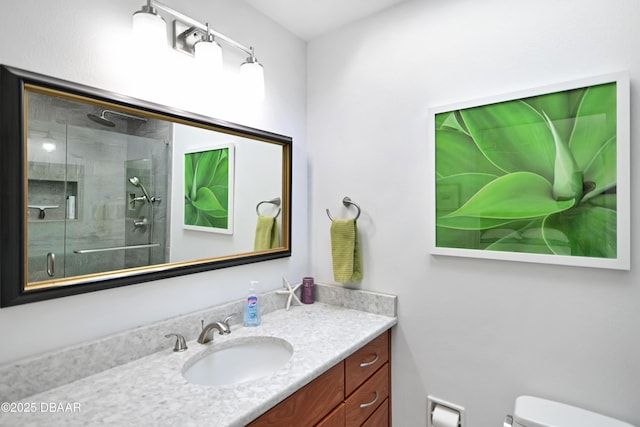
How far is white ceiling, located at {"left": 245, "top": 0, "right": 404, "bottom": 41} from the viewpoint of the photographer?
1.59m

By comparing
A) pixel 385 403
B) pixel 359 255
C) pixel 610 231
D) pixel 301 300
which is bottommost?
pixel 385 403

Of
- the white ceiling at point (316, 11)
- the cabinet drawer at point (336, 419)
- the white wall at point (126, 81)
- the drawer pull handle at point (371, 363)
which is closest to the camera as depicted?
the white wall at point (126, 81)

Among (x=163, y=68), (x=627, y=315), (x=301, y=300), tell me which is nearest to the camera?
(x=627, y=315)

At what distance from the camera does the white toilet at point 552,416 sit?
108 centimetres

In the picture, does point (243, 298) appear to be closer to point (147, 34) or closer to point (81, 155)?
point (81, 155)

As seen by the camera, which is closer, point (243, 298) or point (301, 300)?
point (243, 298)

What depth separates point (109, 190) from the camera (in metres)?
1.10

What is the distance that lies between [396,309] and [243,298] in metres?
0.77

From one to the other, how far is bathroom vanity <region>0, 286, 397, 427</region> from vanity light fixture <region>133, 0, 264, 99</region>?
103 centimetres

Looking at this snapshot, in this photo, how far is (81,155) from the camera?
1037mm

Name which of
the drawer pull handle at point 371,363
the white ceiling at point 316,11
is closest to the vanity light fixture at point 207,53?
the white ceiling at point 316,11

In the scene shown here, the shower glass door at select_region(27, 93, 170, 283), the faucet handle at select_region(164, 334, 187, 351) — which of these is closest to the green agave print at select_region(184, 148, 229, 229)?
the shower glass door at select_region(27, 93, 170, 283)

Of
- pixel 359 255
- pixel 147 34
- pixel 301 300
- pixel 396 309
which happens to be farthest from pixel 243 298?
pixel 147 34

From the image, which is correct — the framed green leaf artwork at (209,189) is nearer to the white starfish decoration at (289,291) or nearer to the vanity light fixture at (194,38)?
the vanity light fixture at (194,38)
